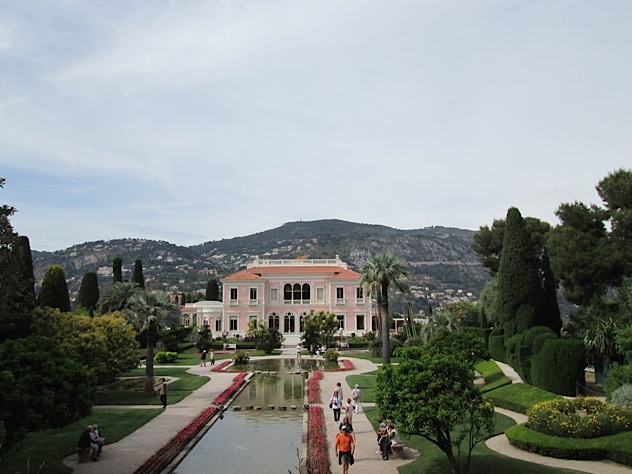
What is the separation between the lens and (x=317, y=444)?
1589 cm

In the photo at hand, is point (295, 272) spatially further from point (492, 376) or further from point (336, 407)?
point (336, 407)

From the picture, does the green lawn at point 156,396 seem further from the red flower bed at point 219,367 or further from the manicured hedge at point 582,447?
the manicured hedge at point 582,447

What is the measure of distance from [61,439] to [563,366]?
60.6 feet

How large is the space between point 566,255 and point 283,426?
65.8ft

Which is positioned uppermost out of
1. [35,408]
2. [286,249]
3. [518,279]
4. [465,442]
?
[286,249]

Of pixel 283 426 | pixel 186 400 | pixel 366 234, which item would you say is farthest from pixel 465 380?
pixel 366 234

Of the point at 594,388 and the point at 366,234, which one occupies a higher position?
the point at 366,234

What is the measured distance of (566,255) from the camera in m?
31.2

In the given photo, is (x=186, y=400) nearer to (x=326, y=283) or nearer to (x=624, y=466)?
(x=624, y=466)

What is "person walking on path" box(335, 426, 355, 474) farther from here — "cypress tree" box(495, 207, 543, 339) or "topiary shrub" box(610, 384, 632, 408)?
"cypress tree" box(495, 207, 543, 339)

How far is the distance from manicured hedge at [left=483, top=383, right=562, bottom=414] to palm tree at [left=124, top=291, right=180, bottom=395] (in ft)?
49.2

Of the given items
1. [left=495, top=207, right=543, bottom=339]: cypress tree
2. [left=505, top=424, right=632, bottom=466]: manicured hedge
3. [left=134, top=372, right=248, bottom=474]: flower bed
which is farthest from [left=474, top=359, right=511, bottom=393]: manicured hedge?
[left=134, top=372, right=248, bottom=474]: flower bed

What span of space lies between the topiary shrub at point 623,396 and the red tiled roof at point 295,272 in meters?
51.9

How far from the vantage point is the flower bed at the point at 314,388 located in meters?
24.7
